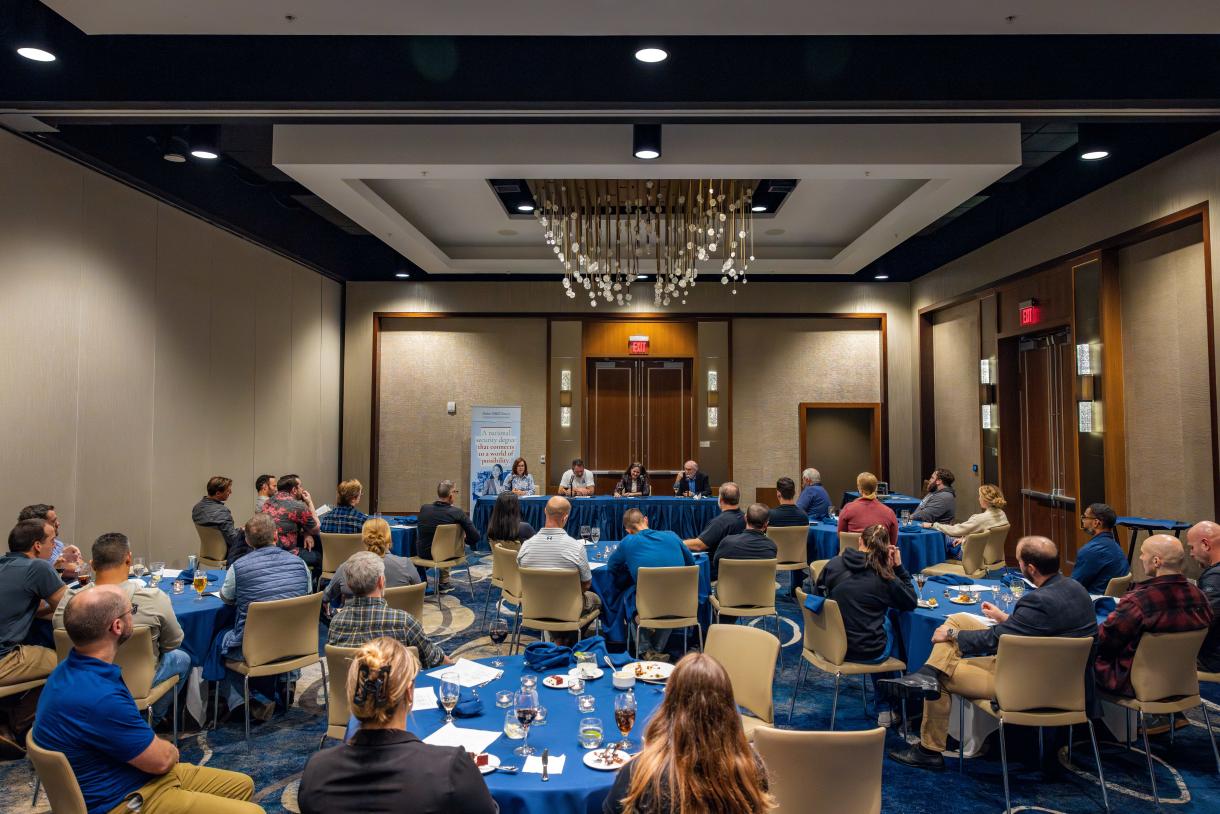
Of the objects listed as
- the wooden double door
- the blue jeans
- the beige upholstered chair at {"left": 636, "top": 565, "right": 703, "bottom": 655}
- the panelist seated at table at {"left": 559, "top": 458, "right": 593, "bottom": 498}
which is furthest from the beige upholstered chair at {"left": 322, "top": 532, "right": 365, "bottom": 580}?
the wooden double door

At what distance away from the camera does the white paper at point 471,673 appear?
315cm

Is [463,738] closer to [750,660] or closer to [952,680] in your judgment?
[750,660]

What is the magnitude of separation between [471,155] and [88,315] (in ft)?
12.7

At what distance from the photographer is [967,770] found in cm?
399

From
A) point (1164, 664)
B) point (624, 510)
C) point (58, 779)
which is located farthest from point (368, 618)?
point (624, 510)

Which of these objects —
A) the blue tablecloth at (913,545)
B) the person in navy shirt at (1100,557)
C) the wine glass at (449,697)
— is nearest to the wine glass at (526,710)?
the wine glass at (449,697)

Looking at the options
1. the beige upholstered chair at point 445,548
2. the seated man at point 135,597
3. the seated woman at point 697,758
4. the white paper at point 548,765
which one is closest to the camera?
the seated woman at point 697,758

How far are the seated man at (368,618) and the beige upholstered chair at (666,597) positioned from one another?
6.89 ft

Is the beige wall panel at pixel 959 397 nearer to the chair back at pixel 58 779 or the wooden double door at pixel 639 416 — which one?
the wooden double door at pixel 639 416

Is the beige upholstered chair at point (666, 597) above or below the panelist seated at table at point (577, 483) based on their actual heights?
below

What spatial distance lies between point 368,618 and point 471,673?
577 mm

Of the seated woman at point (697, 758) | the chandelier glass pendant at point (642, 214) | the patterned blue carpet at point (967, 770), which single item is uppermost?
the chandelier glass pendant at point (642, 214)

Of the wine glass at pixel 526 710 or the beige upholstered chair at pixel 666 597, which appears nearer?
the wine glass at pixel 526 710

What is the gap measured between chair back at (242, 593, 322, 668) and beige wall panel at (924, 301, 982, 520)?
9448 millimetres
